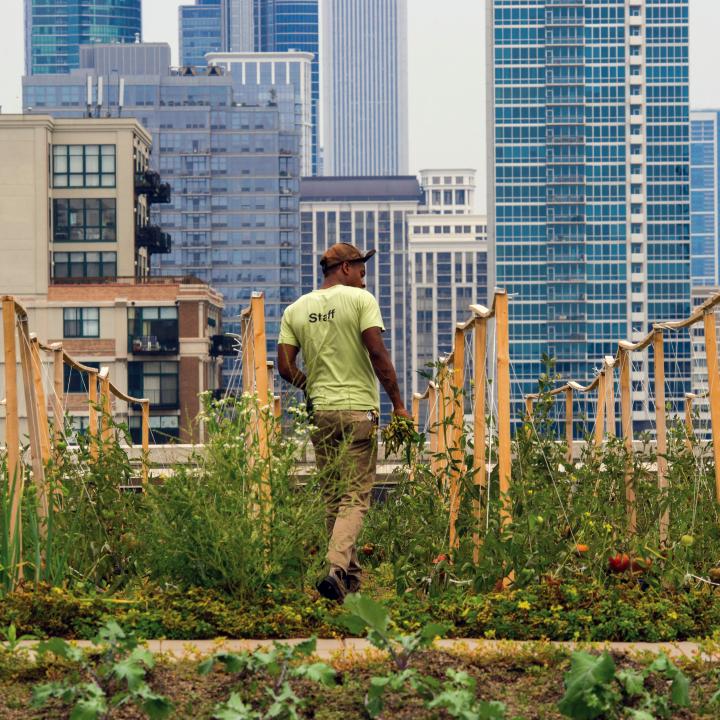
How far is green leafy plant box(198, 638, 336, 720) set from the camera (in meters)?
5.05

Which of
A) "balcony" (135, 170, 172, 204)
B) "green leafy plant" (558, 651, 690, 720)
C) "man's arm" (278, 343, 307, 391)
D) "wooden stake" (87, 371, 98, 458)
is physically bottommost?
"green leafy plant" (558, 651, 690, 720)

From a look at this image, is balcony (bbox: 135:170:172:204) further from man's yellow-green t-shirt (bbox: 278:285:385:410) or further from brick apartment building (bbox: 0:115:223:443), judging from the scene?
man's yellow-green t-shirt (bbox: 278:285:385:410)

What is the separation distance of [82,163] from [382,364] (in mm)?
107253

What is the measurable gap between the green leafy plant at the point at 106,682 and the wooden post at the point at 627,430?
14.0 ft

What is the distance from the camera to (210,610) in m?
7.16

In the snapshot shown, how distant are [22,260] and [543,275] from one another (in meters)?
76.9

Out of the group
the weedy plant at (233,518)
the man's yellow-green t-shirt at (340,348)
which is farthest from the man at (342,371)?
the weedy plant at (233,518)

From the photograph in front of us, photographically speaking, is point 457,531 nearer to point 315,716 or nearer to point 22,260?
point 315,716

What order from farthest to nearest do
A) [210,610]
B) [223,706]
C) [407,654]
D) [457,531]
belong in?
[457,531] → [210,610] → [407,654] → [223,706]

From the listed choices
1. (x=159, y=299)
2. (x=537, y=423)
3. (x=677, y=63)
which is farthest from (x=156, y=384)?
(x=537, y=423)

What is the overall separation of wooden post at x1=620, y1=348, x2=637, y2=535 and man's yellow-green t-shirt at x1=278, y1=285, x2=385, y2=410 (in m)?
1.63

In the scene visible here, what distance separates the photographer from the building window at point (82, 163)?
112688 millimetres

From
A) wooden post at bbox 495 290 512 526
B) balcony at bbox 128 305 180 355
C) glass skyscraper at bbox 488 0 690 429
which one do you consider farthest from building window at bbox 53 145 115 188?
wooden post at bbox 495 290 512 526

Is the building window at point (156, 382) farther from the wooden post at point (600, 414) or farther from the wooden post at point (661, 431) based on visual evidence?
the wooden post at point (661, 431)
